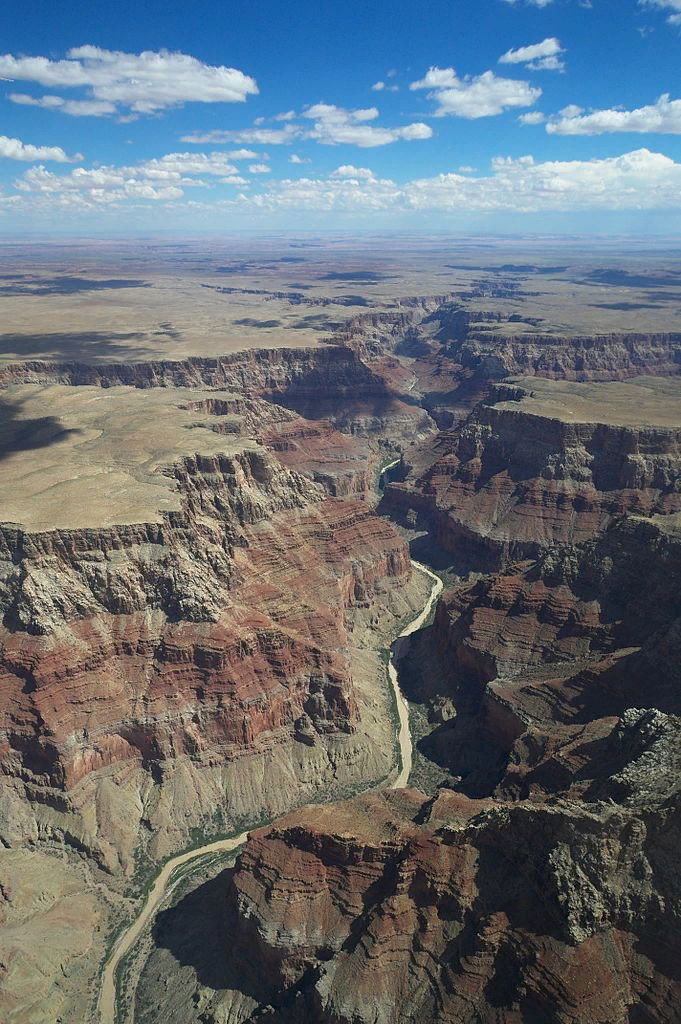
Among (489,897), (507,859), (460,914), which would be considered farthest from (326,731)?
(489,897)

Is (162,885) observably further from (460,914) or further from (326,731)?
(460,914)

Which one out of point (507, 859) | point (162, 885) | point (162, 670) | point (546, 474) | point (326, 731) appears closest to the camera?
point (507, 859)

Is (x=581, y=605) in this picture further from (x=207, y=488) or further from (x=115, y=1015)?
(x=115, y=1015)

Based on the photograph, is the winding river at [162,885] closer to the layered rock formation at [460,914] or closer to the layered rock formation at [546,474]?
the layered rock formation at [460,914]

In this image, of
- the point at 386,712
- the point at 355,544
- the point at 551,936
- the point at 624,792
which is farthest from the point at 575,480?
the point at 551,936

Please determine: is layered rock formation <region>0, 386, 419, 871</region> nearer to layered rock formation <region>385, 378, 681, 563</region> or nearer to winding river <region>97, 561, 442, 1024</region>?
winding river <region>97, 561, 442, 1024</region>

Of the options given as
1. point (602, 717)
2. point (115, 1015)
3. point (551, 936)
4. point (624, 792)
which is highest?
point (624, 792)
